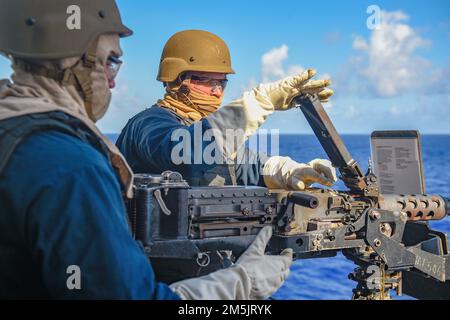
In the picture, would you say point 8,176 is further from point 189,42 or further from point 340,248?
point 189,42

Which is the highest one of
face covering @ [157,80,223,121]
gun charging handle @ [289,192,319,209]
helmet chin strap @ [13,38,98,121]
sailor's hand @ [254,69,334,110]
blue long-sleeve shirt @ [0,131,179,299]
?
face covering @ [157,80,223,121]

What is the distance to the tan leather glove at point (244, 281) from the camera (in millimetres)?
2512

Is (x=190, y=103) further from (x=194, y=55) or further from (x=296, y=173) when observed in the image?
(x=296, y=173)

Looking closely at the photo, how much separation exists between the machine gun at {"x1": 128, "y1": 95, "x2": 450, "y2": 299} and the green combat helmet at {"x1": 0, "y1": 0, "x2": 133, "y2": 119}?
0.93 meters

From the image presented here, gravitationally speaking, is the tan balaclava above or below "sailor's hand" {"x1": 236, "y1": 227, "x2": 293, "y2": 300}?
above

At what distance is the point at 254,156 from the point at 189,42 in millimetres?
1259

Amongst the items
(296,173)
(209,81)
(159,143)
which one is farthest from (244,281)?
(209,81)

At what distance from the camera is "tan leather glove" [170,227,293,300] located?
2.51m

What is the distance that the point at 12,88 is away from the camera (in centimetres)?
251

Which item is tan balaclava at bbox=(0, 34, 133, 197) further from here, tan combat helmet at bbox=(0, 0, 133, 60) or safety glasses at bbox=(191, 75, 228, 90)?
safety glasses at bbox=(191, 75, 228, 90)

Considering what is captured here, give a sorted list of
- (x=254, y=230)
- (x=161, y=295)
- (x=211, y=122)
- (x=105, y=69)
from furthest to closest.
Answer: (x=211, y=122), (x=254, y=230), (x=105, y=69), (x=161, y=295)

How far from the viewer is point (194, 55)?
523cm

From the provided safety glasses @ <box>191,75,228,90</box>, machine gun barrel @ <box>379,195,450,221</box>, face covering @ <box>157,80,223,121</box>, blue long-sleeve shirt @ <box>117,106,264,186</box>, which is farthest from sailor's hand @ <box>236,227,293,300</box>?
safety glasses @ <box>191,75,228,90</box>

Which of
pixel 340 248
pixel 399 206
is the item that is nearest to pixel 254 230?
pixel 340 248
